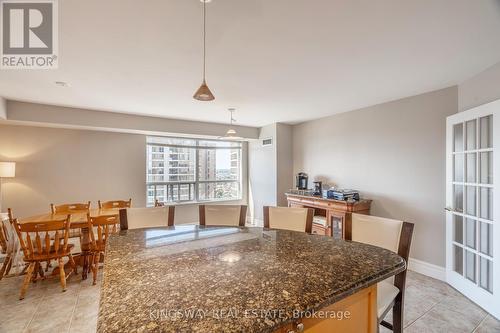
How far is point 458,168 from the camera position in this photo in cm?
280

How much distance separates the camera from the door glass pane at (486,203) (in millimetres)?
2402

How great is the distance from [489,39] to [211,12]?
2244 mm

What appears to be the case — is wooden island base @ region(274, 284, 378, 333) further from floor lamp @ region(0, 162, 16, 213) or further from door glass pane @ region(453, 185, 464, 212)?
floor lamp @ region(0, 162, 16, 213)

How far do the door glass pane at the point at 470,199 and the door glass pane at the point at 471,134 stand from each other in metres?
0.46

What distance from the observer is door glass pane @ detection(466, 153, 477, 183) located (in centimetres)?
260

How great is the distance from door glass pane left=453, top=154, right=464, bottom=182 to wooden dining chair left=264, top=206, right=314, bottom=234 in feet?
6.68

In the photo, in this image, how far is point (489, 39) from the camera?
1.95 m

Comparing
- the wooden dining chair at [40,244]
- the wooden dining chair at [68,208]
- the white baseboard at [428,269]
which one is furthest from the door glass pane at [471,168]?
the wooden dining chair at [68,208]

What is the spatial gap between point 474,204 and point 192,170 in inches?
201

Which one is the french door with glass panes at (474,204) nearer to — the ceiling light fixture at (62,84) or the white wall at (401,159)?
the white wall at (401,159)

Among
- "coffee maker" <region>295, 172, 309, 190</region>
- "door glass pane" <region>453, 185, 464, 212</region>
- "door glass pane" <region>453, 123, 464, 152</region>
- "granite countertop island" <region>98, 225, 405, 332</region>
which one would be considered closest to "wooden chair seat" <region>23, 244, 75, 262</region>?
"granite countertop island" <region>98, 225, 405, 332</region>

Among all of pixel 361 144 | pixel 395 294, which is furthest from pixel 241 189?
pixel 395 294

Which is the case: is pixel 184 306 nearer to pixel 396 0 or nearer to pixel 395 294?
pixel 395 294

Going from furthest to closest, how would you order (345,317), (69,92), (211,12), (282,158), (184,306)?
(282,158)
(69,92)
(211,12)
(345,317)
(184,306)
